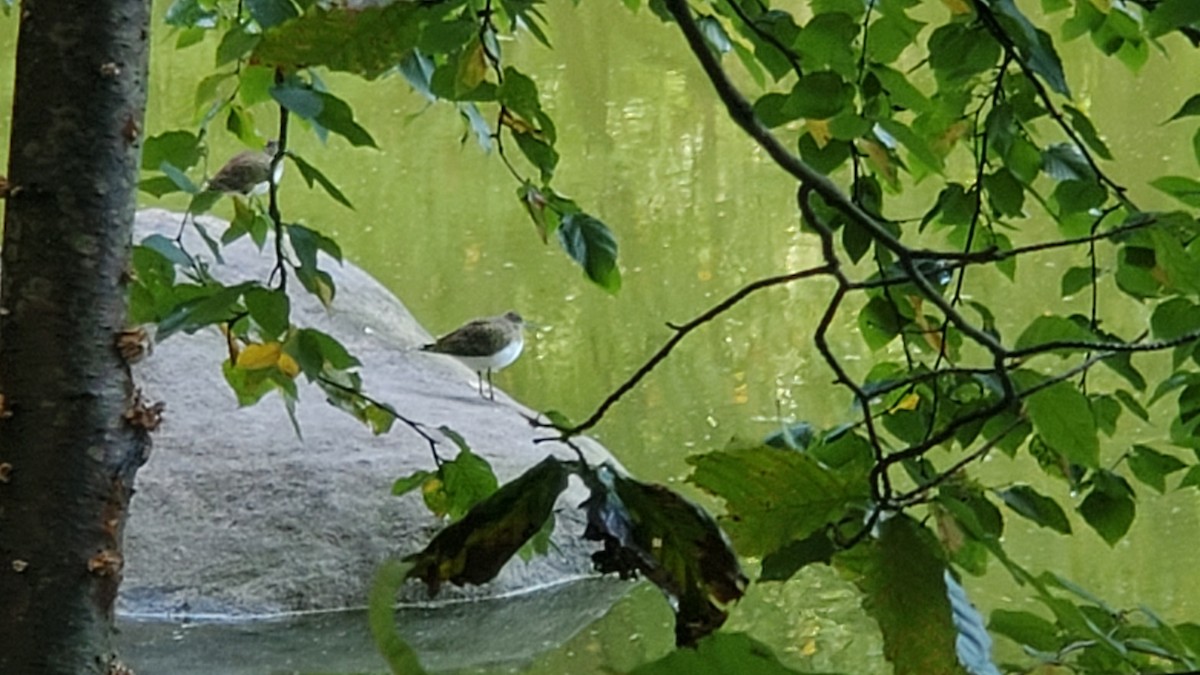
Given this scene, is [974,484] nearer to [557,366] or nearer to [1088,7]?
[1088,7]

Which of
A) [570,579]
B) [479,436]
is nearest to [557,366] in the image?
[479,436]

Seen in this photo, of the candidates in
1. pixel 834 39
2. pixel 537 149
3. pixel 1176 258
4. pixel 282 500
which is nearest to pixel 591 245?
pixel 537 149

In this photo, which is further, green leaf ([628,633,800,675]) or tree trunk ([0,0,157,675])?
tree trunk ([0,0,157,675])

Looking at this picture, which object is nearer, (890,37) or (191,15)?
(890,37)

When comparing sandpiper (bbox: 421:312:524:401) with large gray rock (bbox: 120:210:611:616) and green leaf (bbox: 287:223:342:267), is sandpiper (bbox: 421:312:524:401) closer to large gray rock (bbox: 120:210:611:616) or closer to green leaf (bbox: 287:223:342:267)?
large gray rock (bbox: 120:210:611:616)

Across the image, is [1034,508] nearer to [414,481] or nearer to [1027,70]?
[1027,70]

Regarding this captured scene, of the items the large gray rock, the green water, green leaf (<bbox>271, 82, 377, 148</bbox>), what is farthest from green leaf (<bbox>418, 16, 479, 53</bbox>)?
the large gray rock

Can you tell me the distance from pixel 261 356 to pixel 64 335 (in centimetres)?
28

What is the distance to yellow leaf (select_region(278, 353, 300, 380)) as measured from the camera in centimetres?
103

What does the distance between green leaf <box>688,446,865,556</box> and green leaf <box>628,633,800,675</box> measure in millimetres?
273

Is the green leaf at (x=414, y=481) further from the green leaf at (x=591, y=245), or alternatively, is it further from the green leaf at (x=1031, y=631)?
the green leaf at (x=1031, y=631)

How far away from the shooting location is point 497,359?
388 centimetres

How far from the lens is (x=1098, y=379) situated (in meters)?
3.58

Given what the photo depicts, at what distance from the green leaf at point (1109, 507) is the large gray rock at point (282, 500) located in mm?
2063
